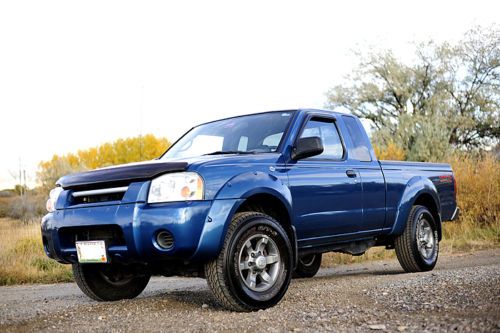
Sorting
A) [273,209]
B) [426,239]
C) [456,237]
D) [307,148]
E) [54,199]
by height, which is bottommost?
[456,237]

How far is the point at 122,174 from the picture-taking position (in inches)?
192

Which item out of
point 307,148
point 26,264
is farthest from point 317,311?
point 26,264

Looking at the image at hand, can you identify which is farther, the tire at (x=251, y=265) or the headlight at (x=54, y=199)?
the headlight at (x=54, y=199)

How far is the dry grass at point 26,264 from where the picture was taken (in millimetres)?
10016

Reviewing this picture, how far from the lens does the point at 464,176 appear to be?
15.1 m

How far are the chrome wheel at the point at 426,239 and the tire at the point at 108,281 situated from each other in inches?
143

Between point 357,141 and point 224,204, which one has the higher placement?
point 357,141

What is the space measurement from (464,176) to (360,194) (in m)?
9.68

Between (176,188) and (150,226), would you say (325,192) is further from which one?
(150,226)

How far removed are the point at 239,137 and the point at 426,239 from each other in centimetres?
330

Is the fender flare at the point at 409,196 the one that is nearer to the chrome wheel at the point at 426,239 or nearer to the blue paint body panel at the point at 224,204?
the blue paint body panel at the point at 224,204

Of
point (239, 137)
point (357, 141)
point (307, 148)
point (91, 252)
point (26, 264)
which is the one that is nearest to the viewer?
point (91, 252)

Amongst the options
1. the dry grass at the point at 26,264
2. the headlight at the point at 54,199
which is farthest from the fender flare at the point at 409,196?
the dry grass at the point at 26,264

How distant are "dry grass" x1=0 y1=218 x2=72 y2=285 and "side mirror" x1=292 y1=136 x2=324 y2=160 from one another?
5965mm
